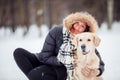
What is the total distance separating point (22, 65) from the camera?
643 centimetres

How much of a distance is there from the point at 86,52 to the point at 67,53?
0.43 meters

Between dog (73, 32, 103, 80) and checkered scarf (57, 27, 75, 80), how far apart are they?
15 cm

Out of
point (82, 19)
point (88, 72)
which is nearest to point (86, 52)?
point (88, 72)

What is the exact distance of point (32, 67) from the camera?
256 inches

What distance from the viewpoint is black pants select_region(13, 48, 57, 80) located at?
247 inches

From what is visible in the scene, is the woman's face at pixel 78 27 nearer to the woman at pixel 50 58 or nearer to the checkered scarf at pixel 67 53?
the woman at pixel 50 58

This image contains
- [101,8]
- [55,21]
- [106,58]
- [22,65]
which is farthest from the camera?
[55,21]

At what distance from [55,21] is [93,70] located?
47209 millimetres

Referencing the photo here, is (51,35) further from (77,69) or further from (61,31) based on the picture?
(77,69)

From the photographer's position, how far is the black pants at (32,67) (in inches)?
247

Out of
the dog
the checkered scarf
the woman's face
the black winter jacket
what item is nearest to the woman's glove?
the dog

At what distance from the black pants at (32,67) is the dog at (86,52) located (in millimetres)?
720

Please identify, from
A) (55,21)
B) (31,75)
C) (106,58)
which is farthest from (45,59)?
(55,21)

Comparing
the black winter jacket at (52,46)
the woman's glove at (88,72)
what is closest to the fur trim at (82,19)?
the black winter jacket at (52,46)
